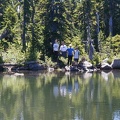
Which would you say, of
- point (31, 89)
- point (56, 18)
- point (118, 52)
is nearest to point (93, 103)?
point (31, 89)

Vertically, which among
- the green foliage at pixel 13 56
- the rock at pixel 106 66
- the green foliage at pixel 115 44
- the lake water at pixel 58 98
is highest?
the green foliage at pixel 115 44

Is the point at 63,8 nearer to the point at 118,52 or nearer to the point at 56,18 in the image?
the point at 56,18

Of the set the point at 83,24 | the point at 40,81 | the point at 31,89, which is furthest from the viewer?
the point at 83,24

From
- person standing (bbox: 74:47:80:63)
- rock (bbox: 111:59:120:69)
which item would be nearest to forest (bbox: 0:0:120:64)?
rock (bbox: 111:59:120:69)

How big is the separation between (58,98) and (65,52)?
14949 millimetres

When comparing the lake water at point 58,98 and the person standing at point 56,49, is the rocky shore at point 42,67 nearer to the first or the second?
the person standing at point 56,49

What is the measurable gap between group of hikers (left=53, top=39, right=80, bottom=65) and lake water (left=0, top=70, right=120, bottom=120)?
558 cm

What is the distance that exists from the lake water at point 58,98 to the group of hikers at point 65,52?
18.3ft

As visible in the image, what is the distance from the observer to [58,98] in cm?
1670

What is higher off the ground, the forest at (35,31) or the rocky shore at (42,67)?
the forest at (35,31)

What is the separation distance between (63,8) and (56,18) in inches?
48.5

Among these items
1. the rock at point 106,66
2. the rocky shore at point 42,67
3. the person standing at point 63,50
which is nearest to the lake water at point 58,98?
the rocky shore at point 42,67

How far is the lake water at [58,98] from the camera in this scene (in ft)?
42.9

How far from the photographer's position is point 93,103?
1555 cm
